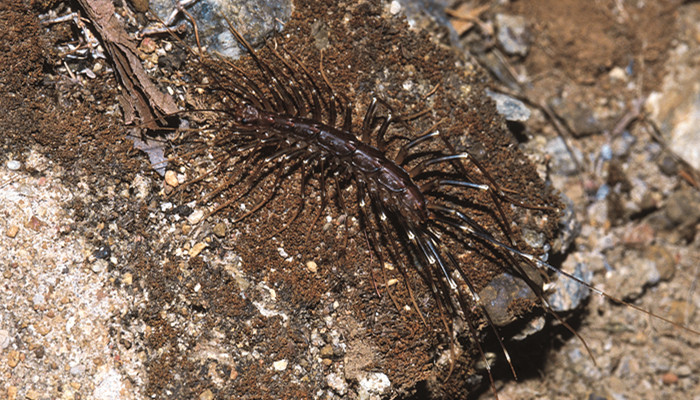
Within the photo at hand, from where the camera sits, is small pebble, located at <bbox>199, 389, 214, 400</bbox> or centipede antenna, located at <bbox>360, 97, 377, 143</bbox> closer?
small pebble, located at <bbox>199, 389, 214, 400</bbox>

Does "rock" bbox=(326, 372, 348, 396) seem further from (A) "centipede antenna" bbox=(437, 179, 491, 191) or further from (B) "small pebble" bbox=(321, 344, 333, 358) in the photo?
(A) "centipede antenna" bbox=(437, 179, 491, 191)

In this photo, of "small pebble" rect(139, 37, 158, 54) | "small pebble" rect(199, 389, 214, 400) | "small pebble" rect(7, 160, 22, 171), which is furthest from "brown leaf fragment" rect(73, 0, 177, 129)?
"small pebble" rect(199, 389, 214, 400)

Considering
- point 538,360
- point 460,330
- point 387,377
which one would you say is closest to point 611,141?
point 538,360

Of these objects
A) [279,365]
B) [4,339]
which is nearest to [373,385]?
[279,365]

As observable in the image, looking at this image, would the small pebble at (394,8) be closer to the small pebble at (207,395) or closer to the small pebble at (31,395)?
the small pebble at (207,395)

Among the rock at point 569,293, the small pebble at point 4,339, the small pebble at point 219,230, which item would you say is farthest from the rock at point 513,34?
the small pebble at point 4,339
